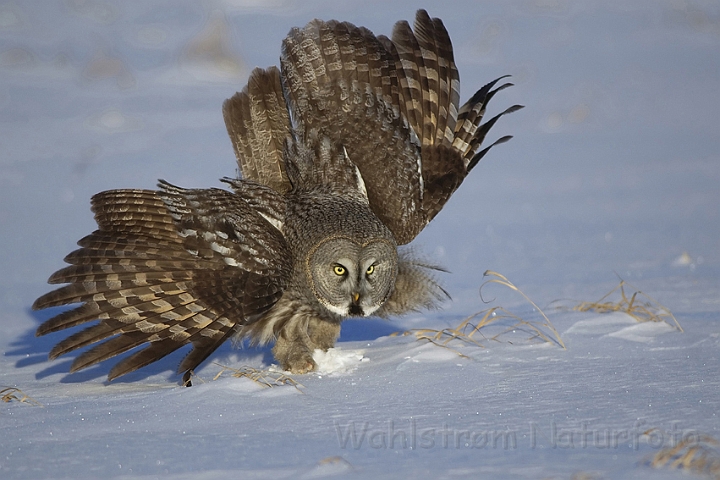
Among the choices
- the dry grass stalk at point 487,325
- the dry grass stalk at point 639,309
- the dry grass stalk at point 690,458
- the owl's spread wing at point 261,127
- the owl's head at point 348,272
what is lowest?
the dry grass stalk at point 690,458

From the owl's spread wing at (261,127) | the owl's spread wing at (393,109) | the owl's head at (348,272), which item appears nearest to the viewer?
the owl's head at (348,272)

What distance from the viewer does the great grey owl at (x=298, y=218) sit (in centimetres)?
383

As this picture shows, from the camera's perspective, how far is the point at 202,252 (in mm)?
4004

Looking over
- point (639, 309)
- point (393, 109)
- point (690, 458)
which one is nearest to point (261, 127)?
point (393, 109)

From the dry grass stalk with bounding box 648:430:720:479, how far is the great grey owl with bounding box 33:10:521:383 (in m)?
2.21

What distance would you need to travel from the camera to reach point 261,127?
5.18 metres

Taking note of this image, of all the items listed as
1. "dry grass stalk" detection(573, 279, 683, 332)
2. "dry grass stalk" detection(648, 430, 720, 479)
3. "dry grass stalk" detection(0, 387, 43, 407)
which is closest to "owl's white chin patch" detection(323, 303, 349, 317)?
"dry grass stalk" detection(573, 279, 683, 332)

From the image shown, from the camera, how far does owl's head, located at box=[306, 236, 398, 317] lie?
14.2 feet

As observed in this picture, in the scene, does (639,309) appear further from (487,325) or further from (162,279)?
(162,279)

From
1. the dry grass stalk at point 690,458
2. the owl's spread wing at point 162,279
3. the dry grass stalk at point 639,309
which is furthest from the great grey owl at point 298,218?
the dry grass stalk at point 690,458

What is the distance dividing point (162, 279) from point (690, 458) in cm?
261

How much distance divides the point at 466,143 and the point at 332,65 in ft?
3.52

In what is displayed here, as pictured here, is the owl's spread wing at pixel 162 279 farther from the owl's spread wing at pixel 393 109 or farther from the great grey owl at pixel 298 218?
the owl's spread wing at pixel 393 109

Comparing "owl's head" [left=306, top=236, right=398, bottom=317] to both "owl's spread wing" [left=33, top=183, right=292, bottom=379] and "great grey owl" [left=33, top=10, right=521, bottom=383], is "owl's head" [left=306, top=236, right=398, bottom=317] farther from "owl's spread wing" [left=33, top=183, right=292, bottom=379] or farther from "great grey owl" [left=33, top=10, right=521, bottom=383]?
"owl's spread wing" [left=33, top=183, right=292, bottom=379]
